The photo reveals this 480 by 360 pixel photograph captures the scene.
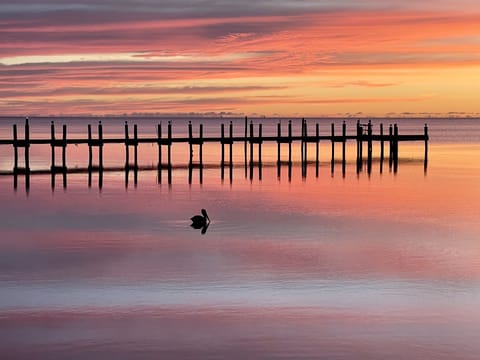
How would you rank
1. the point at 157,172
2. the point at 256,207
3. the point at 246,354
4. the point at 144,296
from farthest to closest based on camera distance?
the point at 157,172 → the point at 256,207 → the point at 144,296 → the point at 246,354

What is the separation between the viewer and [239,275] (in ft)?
68.2

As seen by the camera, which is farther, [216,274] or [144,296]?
[216,274]

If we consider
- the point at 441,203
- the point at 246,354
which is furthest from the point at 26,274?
the point at 441,203

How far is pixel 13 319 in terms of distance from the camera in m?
16.7

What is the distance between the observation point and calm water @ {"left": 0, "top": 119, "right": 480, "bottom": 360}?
50.5ft

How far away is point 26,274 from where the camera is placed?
21.0 meters

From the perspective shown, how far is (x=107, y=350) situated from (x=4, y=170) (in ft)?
120

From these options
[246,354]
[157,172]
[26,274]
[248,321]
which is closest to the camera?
[246,354]

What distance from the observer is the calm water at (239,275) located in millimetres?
15406

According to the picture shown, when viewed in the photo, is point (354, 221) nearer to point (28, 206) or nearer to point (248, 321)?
point (28, 206)

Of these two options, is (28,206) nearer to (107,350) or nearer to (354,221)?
(354,221)

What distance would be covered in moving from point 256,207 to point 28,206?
778 cm

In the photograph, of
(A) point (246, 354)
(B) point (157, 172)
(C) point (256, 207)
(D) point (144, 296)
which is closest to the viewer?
(A) point (246, 354)

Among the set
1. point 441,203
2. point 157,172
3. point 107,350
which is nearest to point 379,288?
point 107,350
